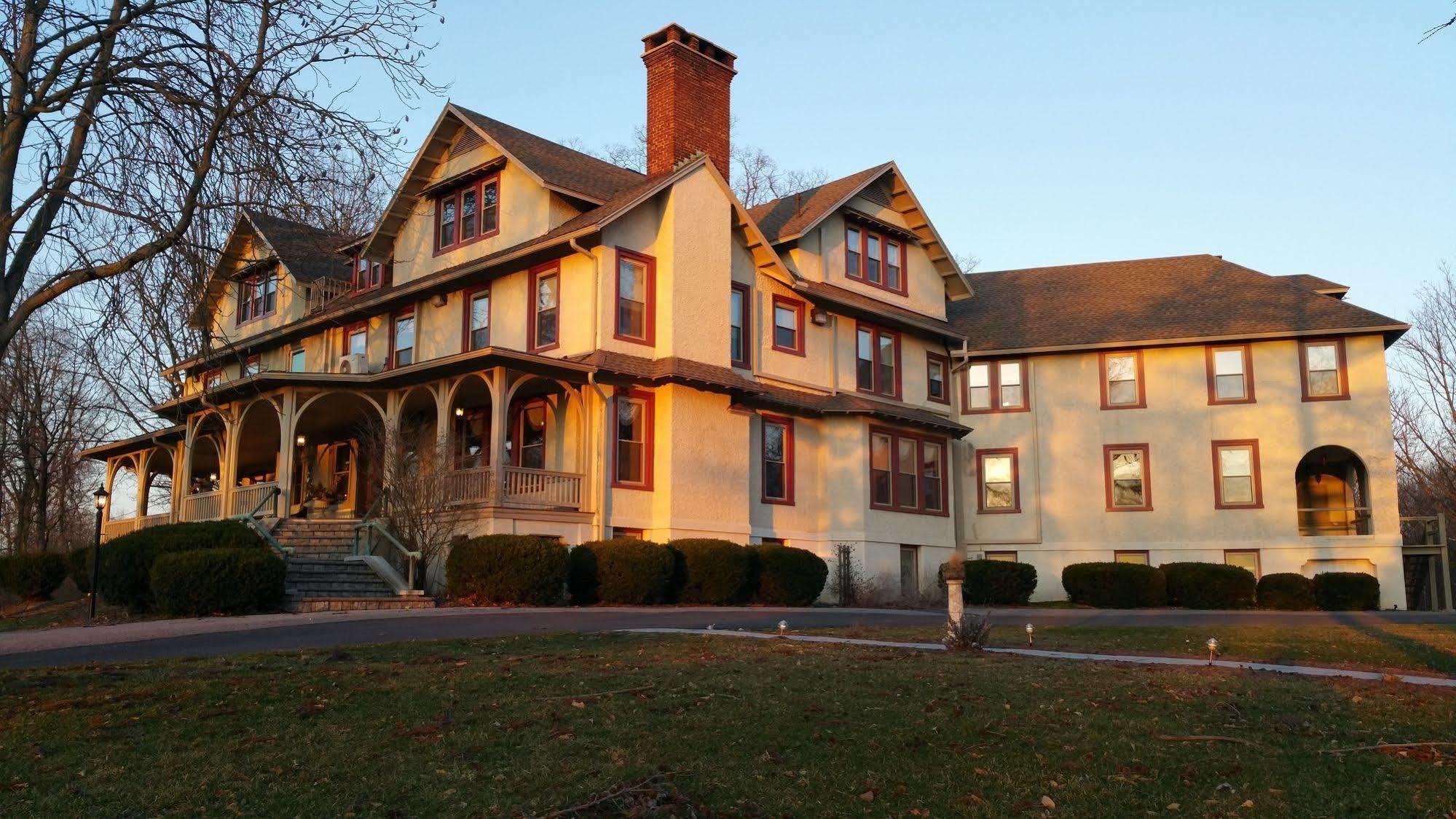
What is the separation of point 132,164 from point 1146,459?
89.2 ft

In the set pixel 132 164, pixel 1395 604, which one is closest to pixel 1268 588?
pixel 1395 604

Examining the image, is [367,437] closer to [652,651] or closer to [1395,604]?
[652,651]

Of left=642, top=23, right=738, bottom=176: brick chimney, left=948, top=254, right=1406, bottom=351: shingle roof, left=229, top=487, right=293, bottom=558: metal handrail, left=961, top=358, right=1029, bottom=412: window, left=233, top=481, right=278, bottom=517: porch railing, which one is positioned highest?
left=642, top=23, right=738, bottom=176: brick chimney

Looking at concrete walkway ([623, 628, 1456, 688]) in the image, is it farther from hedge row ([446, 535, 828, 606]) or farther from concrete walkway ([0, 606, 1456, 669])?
hedge row ([446, 535, 828, 606])

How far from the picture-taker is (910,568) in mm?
30578

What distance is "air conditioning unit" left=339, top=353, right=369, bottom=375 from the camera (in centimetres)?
2958

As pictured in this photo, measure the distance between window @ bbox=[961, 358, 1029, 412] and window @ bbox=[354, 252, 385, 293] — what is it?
51.9 feet

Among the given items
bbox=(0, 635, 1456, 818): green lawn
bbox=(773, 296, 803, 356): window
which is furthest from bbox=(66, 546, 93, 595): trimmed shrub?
bbox=(0, 635, 1456, 818): green lawn

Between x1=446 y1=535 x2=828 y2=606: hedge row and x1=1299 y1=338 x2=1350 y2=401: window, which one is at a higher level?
x1=1299 y1=338 x2=1350 y2=401: window

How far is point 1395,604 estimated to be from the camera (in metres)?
29.5

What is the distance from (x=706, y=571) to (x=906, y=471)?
9.24 m

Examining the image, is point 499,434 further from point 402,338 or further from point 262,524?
point 402,338

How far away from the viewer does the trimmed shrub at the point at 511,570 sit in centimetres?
2069

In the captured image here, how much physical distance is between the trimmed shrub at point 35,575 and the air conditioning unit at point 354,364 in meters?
7.85
